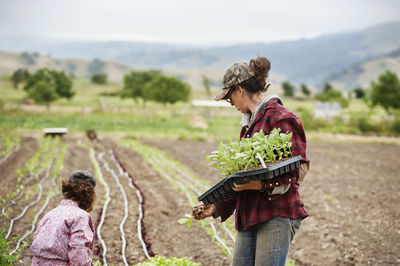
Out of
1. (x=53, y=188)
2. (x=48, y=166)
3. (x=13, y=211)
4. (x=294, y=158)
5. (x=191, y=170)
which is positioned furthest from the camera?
(x=191, y=170)

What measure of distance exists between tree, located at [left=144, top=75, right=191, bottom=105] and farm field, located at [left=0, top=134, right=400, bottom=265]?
1385 inches

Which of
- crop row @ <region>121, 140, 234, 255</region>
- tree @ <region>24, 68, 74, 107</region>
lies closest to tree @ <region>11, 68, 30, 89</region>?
tree @ <region>24, 68, 74, 107</region>

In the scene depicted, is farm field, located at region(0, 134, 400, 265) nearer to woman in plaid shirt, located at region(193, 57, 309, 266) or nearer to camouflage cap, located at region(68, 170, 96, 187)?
camouflage cap, located at region(68, 170, 96, 187)

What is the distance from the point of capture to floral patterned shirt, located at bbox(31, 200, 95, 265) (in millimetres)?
2551

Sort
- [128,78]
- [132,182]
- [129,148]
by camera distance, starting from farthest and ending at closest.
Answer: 1. [128,78]
2. [129,148]
3. [132,182]

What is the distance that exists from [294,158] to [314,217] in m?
5.23

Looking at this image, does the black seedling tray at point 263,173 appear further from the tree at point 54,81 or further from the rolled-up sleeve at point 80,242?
the tree at point 54,81

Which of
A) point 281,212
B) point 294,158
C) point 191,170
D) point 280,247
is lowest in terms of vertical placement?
point 191,170

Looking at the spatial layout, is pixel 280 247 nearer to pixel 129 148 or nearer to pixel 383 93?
pixel 129 148

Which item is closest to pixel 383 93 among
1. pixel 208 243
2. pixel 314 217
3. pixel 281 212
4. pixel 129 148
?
pixel 129 148

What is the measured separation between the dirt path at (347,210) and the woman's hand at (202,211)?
2.85 meters

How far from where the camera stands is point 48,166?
10.2 metres

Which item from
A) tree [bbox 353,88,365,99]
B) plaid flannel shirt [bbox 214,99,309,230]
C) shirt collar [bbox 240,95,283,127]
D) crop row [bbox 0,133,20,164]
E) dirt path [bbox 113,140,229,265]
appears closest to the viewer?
plaid flannel shirt [bbox 214,99,309,230]

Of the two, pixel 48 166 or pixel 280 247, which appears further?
pixel 48 166
